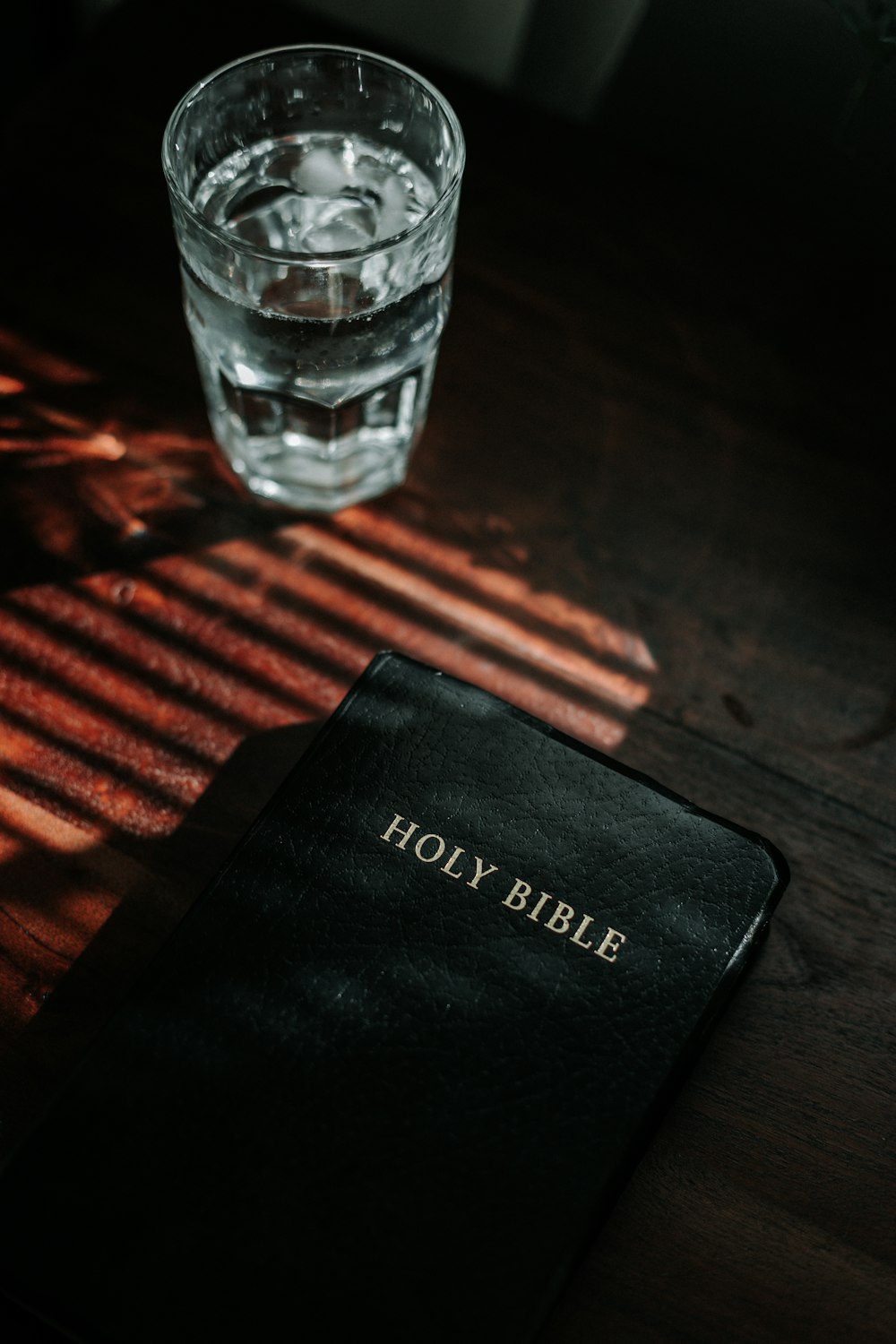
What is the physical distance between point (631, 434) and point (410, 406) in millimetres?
144

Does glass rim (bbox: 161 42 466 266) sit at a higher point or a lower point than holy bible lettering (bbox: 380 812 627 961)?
higher

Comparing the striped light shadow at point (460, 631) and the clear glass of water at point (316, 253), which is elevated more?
the clear glass of water at point (316, 253)

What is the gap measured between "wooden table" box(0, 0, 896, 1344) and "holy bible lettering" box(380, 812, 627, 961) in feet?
0.29

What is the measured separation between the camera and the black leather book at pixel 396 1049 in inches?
16.4

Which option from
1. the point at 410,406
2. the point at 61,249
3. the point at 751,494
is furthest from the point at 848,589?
the point at 61,249

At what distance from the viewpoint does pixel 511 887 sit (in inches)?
19.4

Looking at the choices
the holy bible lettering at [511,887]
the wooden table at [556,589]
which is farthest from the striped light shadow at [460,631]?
the holy bible lettering at [511,887]

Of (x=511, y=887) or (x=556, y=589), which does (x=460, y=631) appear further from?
(x=511, y=887)

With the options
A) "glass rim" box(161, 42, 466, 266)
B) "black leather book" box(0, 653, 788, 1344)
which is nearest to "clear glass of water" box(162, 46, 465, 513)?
"glass rim" box(161, 42, 466, 266)

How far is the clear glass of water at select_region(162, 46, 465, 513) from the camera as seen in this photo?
1.80 ft

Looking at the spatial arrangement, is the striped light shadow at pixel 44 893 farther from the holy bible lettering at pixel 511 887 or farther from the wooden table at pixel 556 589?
the holy bible lettering at pixel 511 887

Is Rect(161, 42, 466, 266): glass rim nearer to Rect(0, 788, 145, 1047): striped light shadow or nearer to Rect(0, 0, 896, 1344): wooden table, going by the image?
Rect(0, 0, 896, 1344): wooden table

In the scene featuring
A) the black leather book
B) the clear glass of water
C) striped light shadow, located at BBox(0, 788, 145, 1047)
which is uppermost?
the clear glass of water

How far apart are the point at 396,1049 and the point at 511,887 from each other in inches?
3.4
